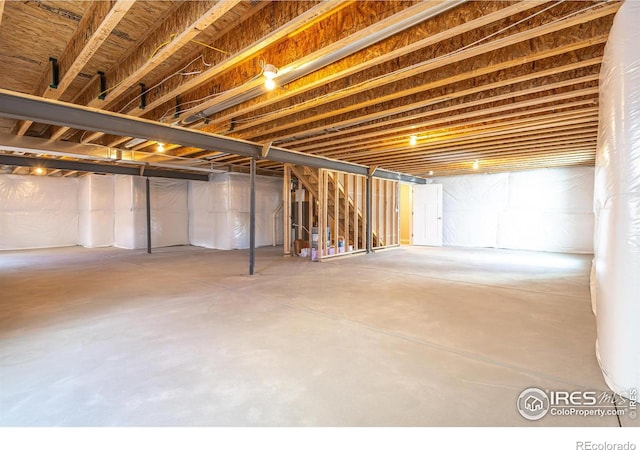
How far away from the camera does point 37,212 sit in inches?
372

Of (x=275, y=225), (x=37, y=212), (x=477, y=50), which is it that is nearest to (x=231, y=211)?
(x=275, y=225)

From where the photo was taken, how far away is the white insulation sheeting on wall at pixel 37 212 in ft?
29.4

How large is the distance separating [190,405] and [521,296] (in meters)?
4.01

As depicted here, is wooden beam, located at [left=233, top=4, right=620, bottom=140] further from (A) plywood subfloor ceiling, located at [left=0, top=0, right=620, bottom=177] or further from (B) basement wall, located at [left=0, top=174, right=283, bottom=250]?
(B) basement wall, located at [left=0, top=174, right=283, bottom=250]

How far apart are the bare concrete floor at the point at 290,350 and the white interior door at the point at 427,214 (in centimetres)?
514

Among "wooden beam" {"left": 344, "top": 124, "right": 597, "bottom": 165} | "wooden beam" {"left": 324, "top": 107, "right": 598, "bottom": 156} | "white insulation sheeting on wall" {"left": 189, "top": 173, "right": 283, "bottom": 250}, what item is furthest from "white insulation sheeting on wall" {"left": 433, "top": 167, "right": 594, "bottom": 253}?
"white insulation sheeting on wall" {"left": 189, "top": 173, "right": 283, "bottom": 250}

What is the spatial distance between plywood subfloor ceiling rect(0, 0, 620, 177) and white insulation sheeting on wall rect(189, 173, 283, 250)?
421 cm

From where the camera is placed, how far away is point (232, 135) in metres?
5.23

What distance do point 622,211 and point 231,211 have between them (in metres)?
8.48

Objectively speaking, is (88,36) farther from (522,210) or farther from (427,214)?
(522,210)

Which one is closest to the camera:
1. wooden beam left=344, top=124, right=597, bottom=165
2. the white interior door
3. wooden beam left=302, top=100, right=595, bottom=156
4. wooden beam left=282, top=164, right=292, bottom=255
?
wooden beam left=302, top=100, right=595, bottom=156

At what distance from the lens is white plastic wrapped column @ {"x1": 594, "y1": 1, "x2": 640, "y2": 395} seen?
1678mm
